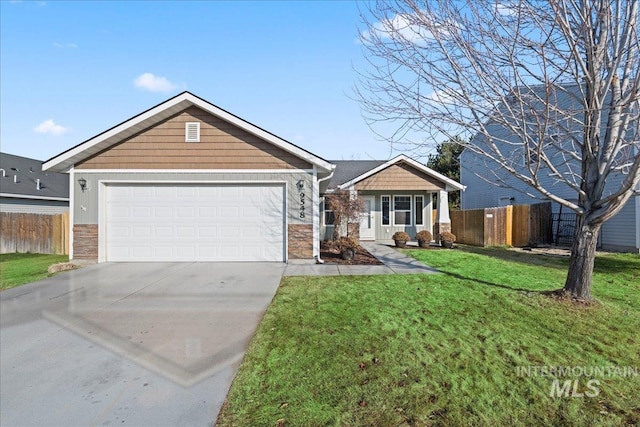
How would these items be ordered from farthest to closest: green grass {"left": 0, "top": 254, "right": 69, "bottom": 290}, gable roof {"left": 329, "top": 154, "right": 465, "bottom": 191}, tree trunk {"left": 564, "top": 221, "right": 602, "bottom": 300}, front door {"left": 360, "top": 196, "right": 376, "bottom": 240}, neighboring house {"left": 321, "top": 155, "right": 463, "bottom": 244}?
front door {"left": 360, "top": 196, "right": 376, "bottom": 240}
neighboring house {"left": 321, "top": 155, "right": 463, "bottom": 244}
gable roof {"left": 329, "top": 154, "right": 465, "bottom": 191}
green grass {"left": 0, "top": 254, "right": 69, "bottom": 290}
tree trunk {"left": 564, "top": 221, "right": 602, "bottom": 300}

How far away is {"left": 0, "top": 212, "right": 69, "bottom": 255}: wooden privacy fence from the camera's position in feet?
43.8

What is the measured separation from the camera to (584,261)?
5.34m

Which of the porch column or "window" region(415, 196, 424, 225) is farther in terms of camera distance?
"window" region(415, 196, 424, 225)

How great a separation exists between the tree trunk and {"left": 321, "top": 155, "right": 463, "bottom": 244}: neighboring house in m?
10.2

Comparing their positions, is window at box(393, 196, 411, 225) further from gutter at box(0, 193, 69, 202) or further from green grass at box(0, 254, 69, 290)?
gutter at box(0, 193, 69, 202)

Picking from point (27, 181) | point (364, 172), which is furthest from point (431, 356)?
point (27, 181)

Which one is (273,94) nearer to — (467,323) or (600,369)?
(467,323)

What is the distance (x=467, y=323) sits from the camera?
4574 millimetres

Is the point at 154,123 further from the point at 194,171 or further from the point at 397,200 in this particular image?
the point at 397,200

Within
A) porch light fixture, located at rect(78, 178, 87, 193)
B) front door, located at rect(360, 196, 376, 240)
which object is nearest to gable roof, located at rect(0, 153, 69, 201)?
porch light fixture, located at rect(78, 178, 87, 193)

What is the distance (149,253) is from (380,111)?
7921 mm

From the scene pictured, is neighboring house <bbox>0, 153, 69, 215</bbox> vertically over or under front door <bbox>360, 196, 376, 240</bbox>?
over

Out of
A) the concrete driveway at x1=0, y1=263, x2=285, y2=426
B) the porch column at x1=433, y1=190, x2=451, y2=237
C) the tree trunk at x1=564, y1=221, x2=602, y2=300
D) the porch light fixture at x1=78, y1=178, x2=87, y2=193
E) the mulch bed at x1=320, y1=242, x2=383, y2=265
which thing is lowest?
the concrete driveway at x1=0, y1=263, x2=285, y2=426

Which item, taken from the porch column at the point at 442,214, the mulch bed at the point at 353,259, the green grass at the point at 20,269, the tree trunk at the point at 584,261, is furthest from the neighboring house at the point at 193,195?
the porch column at the point at 442,214
